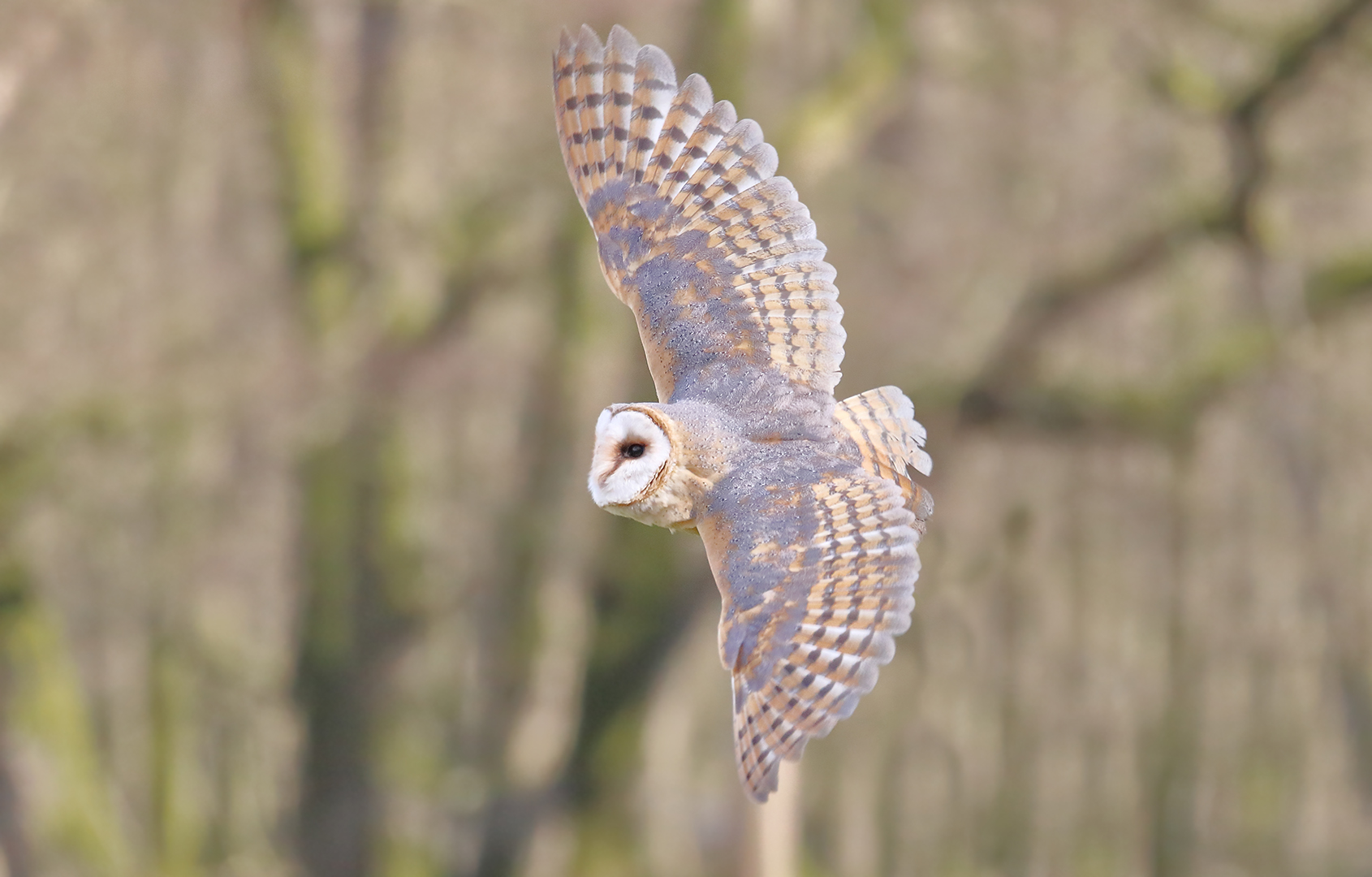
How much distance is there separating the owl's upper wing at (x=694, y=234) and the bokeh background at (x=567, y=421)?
2.58 meters

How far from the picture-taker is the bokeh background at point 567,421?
500 centimetres

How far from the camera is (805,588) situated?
6.31ft

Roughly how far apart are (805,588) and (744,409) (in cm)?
30

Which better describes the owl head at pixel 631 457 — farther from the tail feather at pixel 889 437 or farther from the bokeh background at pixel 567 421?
the bokeh background at pixel 567 421

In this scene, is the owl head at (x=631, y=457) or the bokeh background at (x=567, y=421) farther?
the bokeh background at (x=567, y=421)

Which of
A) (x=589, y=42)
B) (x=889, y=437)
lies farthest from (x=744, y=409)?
(x=589, y=42)

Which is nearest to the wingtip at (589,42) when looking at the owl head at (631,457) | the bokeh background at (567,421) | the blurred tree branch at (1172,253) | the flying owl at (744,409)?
the flying owl at (744,409)

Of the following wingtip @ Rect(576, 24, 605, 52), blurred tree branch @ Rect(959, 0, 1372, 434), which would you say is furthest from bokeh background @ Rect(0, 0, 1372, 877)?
wingtip @ Rect(576, 24, 605, 52)

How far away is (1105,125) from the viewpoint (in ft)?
16.7

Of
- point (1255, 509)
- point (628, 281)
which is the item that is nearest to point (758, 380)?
point (628, 281)

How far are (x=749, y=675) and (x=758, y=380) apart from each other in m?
0.47

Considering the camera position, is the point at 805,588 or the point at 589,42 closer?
the point at 805,588

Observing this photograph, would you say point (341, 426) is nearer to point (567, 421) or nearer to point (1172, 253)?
point (567, 421)

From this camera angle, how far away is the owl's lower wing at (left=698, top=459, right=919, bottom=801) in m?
1.82
